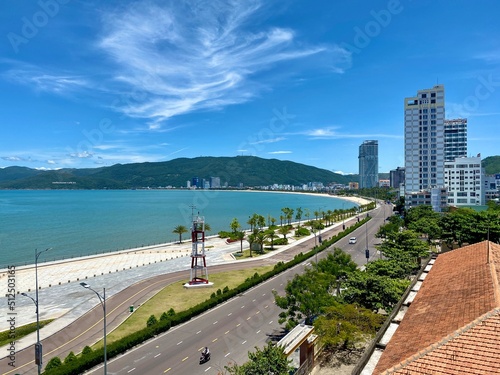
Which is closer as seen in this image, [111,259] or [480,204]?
[111,259]

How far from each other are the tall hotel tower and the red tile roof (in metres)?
99.1

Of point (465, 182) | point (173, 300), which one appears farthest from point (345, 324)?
point (465, 182)

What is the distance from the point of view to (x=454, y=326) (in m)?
14.6

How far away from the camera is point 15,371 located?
25078 mm

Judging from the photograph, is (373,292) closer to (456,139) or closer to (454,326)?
(454,326)

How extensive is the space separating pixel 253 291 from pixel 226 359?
18103mm

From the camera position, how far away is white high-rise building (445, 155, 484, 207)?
433 feet

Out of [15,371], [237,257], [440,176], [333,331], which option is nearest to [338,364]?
[333,331]

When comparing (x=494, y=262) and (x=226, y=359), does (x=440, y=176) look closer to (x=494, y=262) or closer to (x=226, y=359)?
(x=494, y=262)

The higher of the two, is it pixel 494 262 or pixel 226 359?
pixel 494 262

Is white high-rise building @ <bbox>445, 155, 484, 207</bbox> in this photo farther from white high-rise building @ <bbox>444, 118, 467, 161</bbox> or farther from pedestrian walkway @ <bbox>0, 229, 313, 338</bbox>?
pedestrian walkway @ <bbox>0, 229, 313, 338</bbox>

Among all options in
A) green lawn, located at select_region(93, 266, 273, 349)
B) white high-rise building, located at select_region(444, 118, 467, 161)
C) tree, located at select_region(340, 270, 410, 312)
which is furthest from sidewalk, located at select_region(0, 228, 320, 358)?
white high-rise building, located at select_region(444, 118, 467, 161)

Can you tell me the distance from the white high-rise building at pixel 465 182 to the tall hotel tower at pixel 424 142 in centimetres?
2374

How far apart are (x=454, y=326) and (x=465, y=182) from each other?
469 feet
